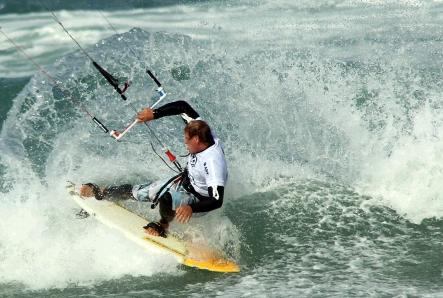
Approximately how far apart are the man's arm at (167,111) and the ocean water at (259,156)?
1.19 meters

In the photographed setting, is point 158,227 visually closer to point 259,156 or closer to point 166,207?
point 166,207

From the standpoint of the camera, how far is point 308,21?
53.9 ft

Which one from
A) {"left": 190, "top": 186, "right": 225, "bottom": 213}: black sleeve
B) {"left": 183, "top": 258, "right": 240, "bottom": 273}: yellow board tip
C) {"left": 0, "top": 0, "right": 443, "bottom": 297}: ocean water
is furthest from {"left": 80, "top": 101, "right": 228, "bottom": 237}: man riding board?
{"left": 183, "top": 258, "right": 240, "bottom": 273}: yellow board tip

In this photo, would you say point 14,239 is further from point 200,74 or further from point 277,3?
point 277,3

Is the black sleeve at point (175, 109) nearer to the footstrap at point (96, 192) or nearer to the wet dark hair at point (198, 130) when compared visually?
the wet dark hair at point (198, 130)

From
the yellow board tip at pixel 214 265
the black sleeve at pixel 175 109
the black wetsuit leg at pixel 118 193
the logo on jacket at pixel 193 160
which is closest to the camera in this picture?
the yellow board tip at pixel 214 265

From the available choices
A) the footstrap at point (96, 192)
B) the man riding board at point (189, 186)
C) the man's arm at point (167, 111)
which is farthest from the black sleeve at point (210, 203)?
the footstrap at point (96, 192)

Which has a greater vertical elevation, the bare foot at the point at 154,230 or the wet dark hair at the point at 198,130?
the wet dark hair at the point at 198,130

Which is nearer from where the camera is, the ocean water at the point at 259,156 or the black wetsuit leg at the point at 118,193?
the ocean water at the point at 259,156

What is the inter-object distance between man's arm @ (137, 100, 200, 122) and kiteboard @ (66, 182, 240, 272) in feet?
3.84

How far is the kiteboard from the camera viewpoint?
735 cm

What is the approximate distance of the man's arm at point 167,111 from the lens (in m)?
7.60

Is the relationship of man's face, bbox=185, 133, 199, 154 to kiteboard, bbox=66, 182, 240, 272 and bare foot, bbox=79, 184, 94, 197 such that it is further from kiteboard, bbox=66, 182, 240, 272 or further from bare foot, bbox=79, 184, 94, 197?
bare foot, bbox=79, 184, 94, 197

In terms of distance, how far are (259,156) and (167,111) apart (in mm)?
2503
